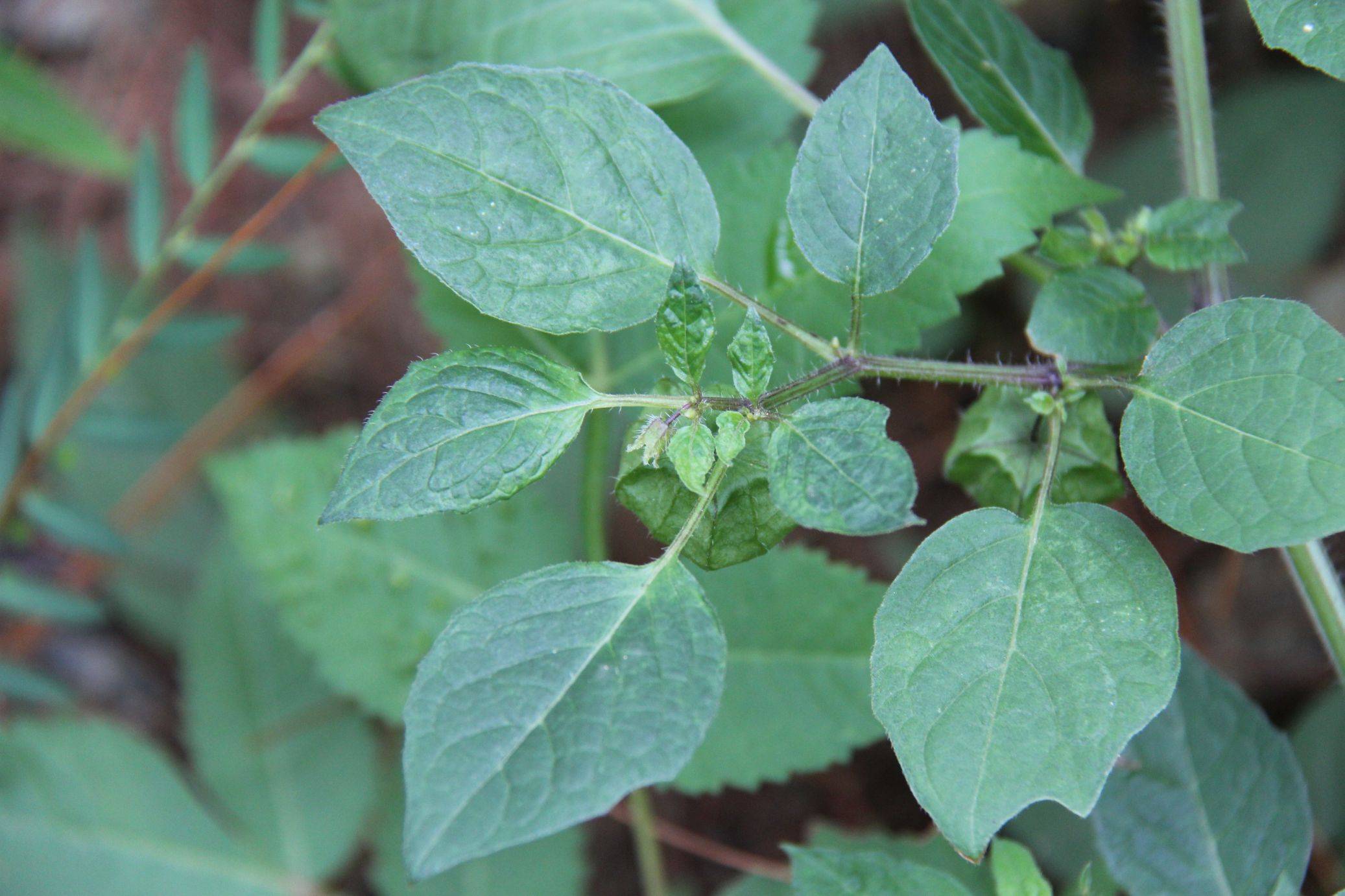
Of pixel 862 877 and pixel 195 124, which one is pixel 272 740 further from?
pixel 862 877

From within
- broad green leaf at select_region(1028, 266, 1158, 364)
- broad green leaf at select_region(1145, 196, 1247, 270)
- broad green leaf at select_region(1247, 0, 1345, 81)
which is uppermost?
broad green leaf at select_region(1247, 0, 1345, 81)

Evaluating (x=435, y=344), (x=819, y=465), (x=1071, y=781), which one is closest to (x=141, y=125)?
(x=435, y=344)

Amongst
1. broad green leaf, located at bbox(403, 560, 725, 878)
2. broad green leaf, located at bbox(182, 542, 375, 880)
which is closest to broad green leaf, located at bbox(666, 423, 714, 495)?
broad green leaf, located at bbox(403, 560, 725, 878)

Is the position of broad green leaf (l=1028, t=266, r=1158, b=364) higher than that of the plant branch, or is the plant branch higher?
broad green leaf (l=1028, t=266, r=1158, b=364)

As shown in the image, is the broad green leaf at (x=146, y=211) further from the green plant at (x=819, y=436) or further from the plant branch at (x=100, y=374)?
the green plant at (x=819, y=436)

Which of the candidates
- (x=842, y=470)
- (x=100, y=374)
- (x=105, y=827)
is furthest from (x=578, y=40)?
(x=105, y=827)

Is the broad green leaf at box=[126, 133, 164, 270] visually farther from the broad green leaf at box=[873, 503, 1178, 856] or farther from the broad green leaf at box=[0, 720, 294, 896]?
the broad green leaf at box=[873, 503, 1178, 856]

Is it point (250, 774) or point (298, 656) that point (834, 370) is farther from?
point (250, 774)
